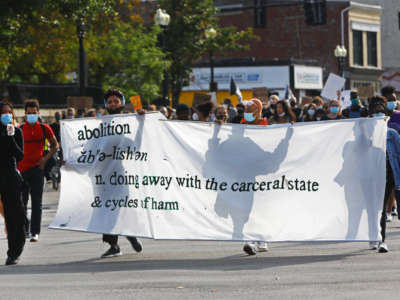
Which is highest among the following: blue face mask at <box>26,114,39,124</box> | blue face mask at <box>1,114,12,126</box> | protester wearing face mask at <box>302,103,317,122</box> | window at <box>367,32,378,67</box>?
window at <box>367,32,378,67</box>

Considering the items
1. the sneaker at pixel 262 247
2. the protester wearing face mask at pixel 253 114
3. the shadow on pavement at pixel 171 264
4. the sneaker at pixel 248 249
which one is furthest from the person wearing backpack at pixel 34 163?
the sneaker at pixel 248 249

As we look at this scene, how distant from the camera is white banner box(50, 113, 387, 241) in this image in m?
10.8

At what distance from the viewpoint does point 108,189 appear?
11195 millimetres

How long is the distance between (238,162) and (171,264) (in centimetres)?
147

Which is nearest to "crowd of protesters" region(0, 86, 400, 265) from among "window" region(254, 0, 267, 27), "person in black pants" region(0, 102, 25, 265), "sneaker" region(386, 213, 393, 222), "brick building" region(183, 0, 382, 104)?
"person in black pants" region(0, 102, 25, 265)

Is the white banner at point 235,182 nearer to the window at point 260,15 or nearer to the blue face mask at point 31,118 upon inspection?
the blue face mask at point 31,118

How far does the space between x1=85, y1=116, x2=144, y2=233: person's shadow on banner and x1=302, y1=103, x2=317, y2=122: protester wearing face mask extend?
10.3 meters

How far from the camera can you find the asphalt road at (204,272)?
8.34 m

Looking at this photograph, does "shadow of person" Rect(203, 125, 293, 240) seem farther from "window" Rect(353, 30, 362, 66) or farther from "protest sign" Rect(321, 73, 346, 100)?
"window" Rect(353, 30, 362, 66)

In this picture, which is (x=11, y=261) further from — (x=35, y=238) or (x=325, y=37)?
(x=325, y=37)

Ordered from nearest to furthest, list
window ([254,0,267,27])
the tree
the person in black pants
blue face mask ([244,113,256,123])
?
the person in black pants
blue face mask ([244,113,256,123])
window ([254,0,267,27])
the tree

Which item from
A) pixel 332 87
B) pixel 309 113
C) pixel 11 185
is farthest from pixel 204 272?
pixel 332 87

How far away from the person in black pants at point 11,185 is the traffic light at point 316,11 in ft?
81.9

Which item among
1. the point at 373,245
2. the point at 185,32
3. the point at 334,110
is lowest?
the point at 373,245
